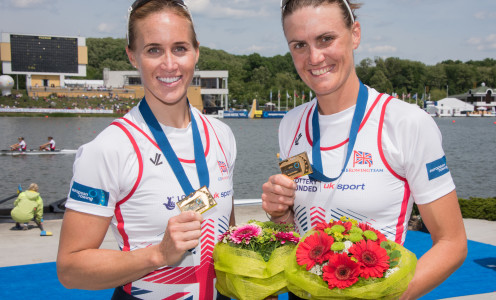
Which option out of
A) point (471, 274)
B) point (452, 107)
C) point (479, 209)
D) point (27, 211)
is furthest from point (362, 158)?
point (452, 107)

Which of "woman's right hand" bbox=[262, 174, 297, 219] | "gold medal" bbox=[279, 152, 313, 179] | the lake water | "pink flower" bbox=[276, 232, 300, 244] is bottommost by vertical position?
the lake water

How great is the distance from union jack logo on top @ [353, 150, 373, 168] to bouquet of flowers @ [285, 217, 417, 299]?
0.42 meters

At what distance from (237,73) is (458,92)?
232 ft

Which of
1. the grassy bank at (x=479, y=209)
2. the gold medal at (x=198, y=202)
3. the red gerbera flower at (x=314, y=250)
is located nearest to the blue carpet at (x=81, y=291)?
the grassy bank at (x=479, y=209)

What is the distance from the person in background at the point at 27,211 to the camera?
10148 mm

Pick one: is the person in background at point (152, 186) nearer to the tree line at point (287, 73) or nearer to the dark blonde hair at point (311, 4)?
the dark blonde hair at point (311, 4)

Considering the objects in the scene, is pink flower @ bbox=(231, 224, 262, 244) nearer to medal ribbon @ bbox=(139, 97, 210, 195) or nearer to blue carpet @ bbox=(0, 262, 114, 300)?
medal ribbon @ bbox=(139, 97, 210, 195)

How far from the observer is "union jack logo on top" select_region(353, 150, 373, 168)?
2.26 meters

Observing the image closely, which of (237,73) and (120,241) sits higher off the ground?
(237,73)

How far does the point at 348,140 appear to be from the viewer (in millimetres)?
2369

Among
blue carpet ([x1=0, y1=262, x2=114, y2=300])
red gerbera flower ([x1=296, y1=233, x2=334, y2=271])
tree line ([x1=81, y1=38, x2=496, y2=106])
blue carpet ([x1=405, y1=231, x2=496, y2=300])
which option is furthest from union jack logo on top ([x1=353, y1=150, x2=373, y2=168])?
tree line ([x1=81, y1=38, x2=496, y2=106])

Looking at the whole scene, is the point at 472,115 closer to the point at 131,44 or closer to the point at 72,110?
the point at 72,110

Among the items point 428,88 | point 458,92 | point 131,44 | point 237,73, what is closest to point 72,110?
point 237,73

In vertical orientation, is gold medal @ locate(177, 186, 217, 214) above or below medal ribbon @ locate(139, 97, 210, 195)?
below
